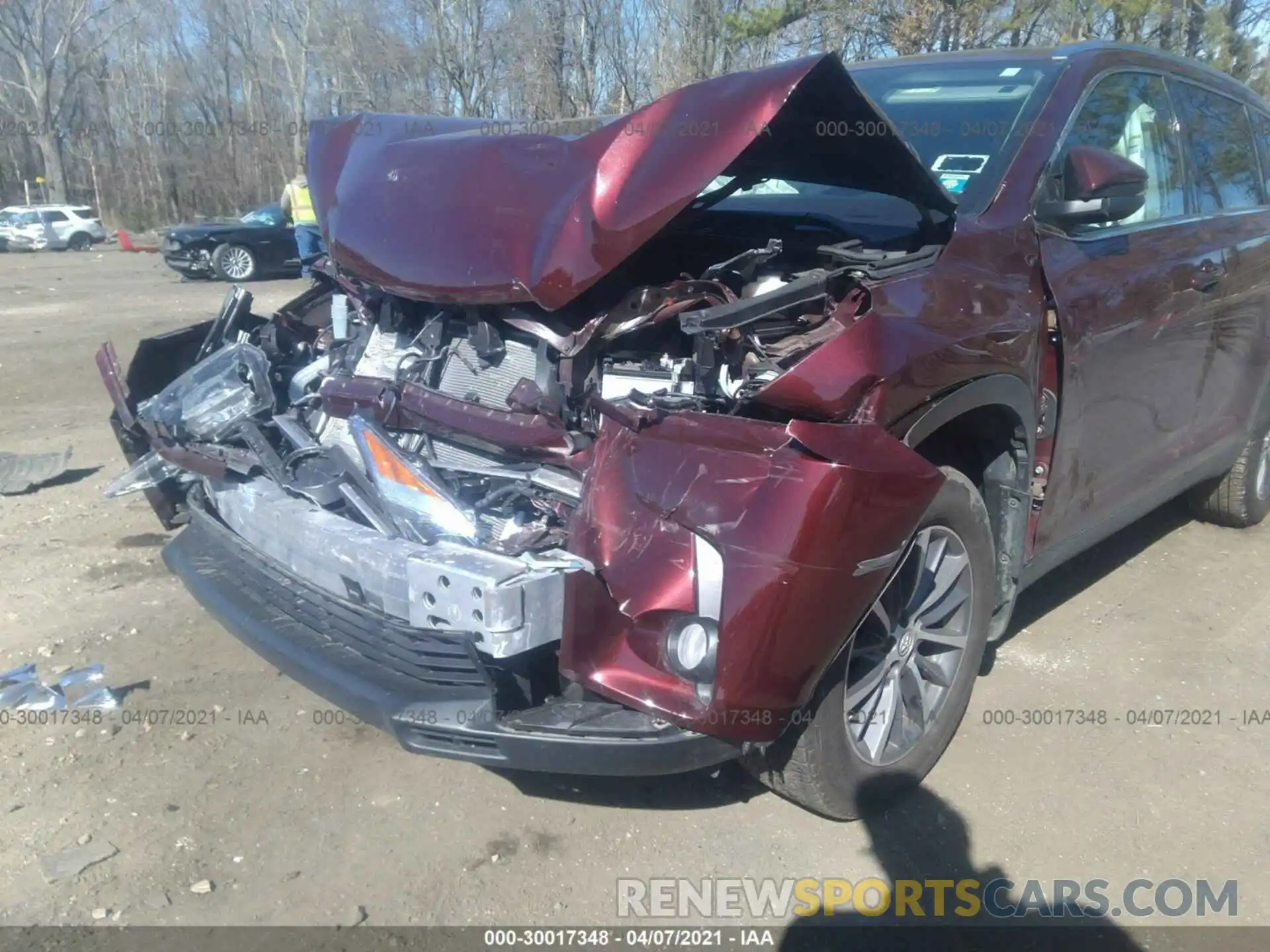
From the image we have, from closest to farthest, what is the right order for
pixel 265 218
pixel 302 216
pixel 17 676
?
pixel 17 676 < pixel 302 216 < pixel 265 218

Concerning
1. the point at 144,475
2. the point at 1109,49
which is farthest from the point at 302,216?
the point at 1109,49

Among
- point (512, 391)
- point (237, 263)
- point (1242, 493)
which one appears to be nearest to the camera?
point (512, 391)

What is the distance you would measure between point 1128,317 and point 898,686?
1.45 meters

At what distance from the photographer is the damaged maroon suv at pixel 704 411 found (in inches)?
92.0

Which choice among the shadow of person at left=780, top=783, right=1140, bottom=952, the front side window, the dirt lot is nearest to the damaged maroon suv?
the shadow of person at left=780, top=783, right=1140, bottom=952

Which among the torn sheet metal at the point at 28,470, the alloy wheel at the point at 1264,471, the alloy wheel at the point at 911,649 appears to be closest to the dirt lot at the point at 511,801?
the alloy wheel at the point at 911,649

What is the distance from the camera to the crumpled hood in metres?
2.58

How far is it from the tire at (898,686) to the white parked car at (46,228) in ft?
108

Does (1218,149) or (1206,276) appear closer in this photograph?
(1206,276)

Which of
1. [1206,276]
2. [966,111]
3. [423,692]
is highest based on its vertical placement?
[966,111]

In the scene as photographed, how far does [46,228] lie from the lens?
3028 cm

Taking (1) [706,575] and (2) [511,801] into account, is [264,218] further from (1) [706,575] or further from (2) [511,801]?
(1) [706,575]

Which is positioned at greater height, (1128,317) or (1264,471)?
(1128,317)

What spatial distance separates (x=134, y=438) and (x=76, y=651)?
803 millimetres
